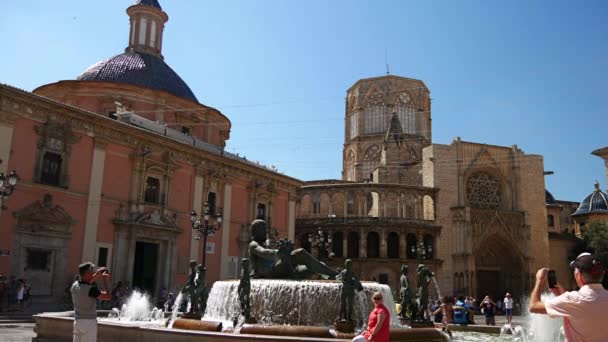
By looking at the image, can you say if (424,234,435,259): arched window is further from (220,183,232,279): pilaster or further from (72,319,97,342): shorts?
(72,319,97,342): shorts

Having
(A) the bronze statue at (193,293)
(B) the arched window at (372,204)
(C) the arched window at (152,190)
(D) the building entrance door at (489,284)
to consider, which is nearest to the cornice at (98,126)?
(C) the arched window at (152,190)

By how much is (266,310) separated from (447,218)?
3119 cm

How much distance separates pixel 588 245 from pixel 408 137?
18.2 m

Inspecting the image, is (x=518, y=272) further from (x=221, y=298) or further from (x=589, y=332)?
(x=589, y=332)

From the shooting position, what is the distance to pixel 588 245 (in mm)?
41344

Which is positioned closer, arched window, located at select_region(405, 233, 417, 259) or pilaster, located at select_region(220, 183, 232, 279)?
pilaster, located at select_region(220, 183, 232, 279)

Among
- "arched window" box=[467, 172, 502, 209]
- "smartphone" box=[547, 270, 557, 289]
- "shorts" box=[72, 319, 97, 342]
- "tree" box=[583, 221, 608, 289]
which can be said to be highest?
"arched window" box=[467, 172, 502, 209]

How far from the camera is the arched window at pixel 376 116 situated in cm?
5306

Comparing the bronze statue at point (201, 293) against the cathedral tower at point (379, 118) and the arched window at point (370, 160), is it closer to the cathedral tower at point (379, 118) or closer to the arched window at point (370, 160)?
the cathedral tower at point (379, 118)

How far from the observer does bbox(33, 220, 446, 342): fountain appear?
8.44 metres

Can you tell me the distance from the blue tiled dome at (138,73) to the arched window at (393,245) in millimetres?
17227

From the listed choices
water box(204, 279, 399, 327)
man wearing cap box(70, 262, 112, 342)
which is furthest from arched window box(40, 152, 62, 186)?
man wearing cap box(70, 262, 112, 342)

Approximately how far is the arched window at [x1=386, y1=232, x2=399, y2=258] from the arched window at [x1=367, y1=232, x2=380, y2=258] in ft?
2.63

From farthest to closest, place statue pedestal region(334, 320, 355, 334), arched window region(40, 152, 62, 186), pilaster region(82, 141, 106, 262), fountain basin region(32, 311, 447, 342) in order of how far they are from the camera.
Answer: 1. pilaster region(82, 141, 106, 262)
2. arched window region(40, 152, 62, 186)
3. statue pedestal region(334, 320, 355, 334)
4. fountain basin region(32, 311, 447, 342)
